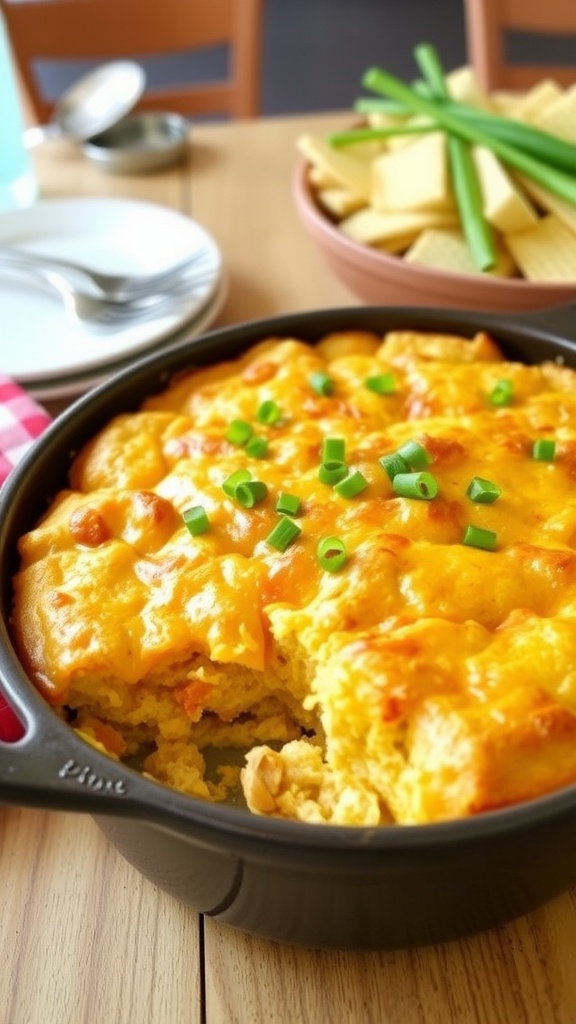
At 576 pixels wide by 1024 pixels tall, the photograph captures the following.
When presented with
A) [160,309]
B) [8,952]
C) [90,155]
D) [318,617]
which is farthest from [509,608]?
[90,155]

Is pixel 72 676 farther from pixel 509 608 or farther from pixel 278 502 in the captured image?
pixel 509 608

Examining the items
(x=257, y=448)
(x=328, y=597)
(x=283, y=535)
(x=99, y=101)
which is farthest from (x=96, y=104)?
(x=328, y=597)

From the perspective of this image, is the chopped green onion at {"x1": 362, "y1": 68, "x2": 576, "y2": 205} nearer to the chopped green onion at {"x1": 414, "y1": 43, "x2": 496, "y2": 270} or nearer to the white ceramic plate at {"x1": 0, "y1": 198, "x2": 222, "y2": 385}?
the chopped green onion at {"x1": 414, "y1": 43, "x2": 496, "y2": 270}

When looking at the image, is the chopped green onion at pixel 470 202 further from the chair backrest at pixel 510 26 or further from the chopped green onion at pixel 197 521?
the chair backrest at pixel 510 26

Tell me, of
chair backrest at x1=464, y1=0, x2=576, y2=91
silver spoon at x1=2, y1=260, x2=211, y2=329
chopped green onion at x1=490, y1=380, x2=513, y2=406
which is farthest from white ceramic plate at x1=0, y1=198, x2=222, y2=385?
chair backrest at x1=464, y1=0, x2=576, y2=91

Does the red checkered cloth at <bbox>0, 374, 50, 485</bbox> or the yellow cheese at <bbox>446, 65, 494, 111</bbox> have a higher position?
the yellow cheese at <bbox>446, 65, 494, 111</bbox>
